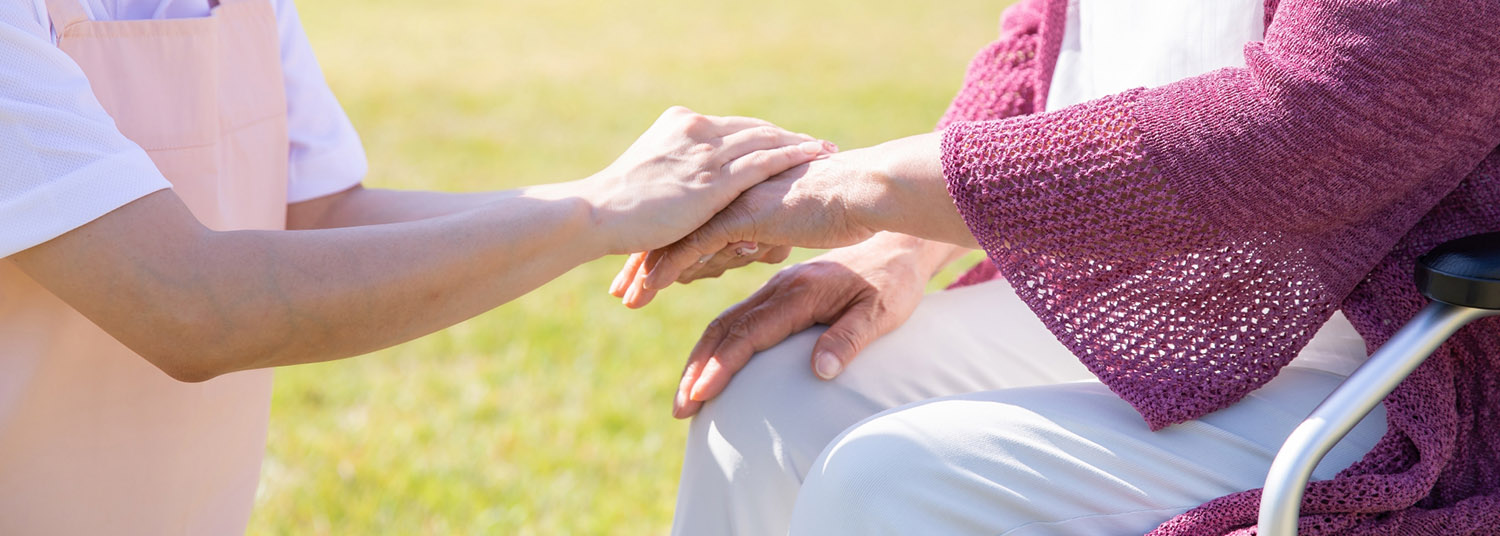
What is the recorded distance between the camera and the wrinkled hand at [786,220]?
5.21 feet

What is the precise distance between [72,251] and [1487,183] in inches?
54.6

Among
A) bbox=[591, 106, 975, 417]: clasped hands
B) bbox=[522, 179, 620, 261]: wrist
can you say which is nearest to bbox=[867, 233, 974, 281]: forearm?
bbox=[591, 106, 975, 417]: clasped hands

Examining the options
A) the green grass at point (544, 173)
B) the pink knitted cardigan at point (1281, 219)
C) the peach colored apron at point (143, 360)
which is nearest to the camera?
the pink knitted cardigan at point (1281, 219)

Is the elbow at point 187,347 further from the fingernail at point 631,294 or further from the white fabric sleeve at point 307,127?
the fingernail at point 631,294

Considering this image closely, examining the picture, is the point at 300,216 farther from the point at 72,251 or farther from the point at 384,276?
the point at 72,251

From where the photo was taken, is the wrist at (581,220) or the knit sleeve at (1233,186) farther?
the wrist at (581,220)

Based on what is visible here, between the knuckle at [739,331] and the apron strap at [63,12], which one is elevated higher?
the apron strap at [63,12]

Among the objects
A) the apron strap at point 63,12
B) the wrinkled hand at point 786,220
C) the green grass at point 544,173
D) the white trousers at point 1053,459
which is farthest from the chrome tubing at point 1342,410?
the green grass at point 544,173

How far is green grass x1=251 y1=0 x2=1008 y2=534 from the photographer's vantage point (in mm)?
2881

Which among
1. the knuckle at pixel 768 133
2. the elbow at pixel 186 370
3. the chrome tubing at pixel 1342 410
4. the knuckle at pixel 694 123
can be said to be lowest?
the elbow at pixel 186 370

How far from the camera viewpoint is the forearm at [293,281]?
1.25 meters

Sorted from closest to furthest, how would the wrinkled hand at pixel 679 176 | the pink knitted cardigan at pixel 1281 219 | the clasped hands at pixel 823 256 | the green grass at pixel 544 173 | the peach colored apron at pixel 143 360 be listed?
the pink knitted cardigan at pixel 1281 219 → the peach colored apron at pixel 143 360 → the clasped hands at pixel 823 256 → the wrinkled hand at pixel 679 176 → the green grass at pixel 544 173

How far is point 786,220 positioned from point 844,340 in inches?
7.1

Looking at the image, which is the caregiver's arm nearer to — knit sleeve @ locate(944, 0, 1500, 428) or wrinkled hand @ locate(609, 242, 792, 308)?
wrinkled hand @ locate(609, 242, 792, 308)
